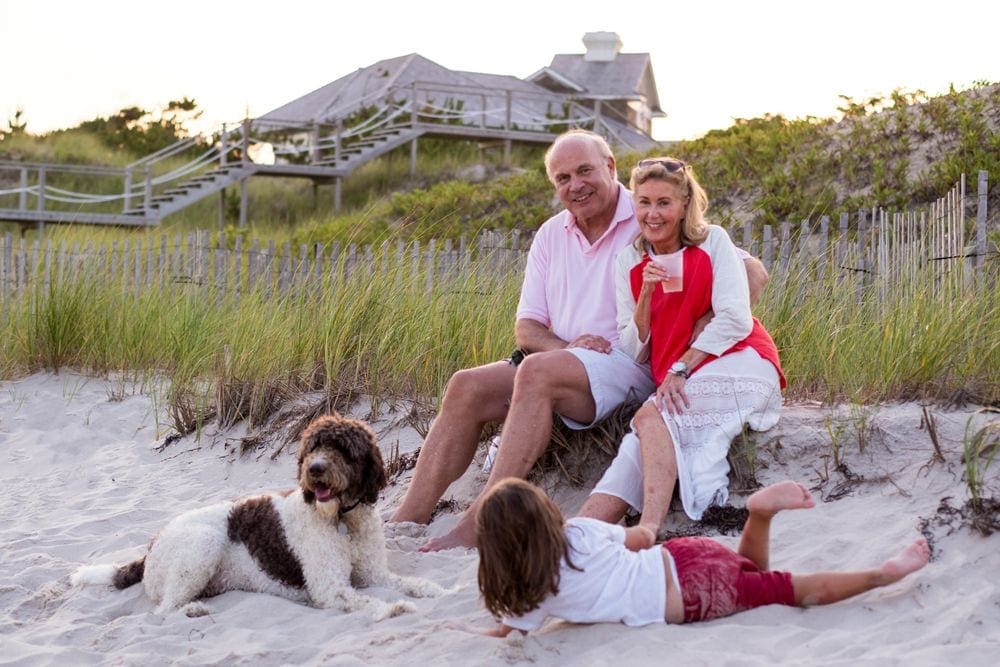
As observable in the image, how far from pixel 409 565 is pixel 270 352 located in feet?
10.1

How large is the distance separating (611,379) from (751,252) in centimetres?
522

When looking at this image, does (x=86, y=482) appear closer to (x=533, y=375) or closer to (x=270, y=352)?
(x=270, y=352)

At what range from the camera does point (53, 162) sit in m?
33.8

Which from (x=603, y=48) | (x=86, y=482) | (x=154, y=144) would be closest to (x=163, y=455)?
(x=86, y=482)

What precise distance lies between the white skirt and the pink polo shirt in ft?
2.42

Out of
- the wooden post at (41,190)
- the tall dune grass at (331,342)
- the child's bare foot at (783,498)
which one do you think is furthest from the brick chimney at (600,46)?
the child's bare foot at (783,498)

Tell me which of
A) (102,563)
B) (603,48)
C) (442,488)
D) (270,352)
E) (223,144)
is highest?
(603,48)

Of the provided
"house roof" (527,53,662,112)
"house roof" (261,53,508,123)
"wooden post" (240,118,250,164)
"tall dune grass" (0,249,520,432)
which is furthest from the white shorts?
"house roof" (527,53,662,112)

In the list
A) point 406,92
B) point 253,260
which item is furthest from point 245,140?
point 253,260

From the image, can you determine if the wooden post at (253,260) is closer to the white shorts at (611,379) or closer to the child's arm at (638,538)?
the white shorts at (611,379)

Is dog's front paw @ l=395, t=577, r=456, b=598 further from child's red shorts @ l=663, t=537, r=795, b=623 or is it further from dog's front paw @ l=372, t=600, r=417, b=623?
child's red shorts @ l=663, t=537, r=795, b=623

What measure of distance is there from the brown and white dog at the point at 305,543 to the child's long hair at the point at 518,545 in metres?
0.81

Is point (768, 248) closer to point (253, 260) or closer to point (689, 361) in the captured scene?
point (689, 361)

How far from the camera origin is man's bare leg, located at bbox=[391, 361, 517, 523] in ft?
18.0
